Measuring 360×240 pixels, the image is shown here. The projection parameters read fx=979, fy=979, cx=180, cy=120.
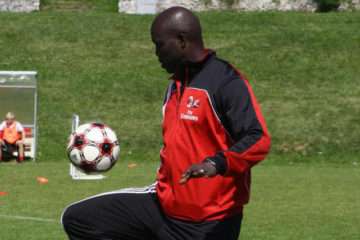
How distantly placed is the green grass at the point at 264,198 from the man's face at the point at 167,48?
5.80 metres

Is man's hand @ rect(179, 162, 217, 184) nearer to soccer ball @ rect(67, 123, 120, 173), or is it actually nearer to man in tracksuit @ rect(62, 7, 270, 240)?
man in tracksuit @ rect(62, 7, 270, 240)

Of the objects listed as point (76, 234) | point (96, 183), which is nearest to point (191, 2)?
point (96, 183)

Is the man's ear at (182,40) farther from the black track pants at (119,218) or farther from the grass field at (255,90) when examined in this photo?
the grass field at (255,90)

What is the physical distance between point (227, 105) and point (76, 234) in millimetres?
1338

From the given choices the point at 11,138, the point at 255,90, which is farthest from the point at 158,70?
the point at 11,138

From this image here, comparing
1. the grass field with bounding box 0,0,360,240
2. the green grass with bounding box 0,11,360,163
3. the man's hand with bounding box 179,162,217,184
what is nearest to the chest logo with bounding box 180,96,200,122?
the man's hand with bounding box 179,162,217,184

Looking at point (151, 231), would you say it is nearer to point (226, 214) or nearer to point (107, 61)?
point (226, 214)

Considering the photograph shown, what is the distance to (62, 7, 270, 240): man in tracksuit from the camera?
18.3 ft

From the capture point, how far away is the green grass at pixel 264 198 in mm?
11836

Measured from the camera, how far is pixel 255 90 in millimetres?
31797

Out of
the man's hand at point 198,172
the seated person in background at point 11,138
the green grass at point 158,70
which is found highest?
the man's hand at point 198,172

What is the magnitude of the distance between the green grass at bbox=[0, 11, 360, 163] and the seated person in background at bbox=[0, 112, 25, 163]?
167 cm

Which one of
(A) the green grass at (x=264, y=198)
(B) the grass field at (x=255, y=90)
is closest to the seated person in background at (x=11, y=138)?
(B) the grass field at (x=255, y=90)

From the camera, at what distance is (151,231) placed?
6062mm
